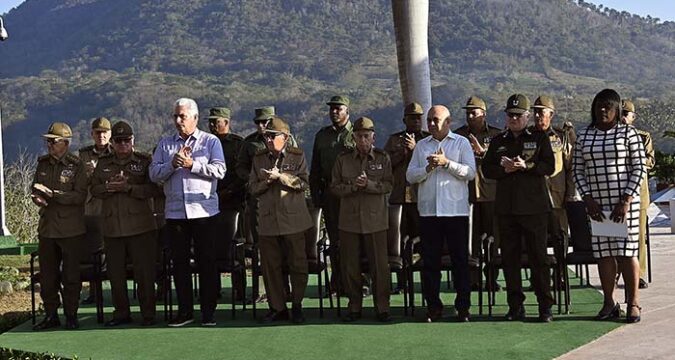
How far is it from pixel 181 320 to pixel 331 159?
1.96m

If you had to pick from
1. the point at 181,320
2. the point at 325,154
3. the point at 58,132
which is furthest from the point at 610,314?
the point at 58,132

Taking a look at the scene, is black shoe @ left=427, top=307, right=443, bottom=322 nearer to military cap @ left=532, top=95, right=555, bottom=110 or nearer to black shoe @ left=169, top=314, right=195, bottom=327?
military cap @ left=532, top=95, right=555, bottom=110

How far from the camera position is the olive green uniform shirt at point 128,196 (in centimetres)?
857

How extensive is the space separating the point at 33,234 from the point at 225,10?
503ft

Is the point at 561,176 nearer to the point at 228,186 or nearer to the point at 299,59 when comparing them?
the point at 228,186

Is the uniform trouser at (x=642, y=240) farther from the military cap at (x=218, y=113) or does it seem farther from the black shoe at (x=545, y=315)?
the military cap at (x=218, y=113)

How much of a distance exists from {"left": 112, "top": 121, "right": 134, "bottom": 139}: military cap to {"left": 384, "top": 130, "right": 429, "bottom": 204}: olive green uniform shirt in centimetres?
222

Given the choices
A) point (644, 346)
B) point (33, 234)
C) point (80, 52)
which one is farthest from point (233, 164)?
point (80, 52)

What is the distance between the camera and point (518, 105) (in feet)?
26.0

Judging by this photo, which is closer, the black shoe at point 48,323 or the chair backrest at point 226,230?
the black shoe at point 48,323

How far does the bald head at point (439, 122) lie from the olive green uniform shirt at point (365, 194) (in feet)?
1.52

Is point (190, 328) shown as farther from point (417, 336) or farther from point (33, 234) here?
point (33, 234)

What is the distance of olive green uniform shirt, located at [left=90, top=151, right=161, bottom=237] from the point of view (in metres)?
8.57

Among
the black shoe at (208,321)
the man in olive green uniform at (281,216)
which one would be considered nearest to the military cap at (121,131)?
the man in olive green uniform at (281,216)
